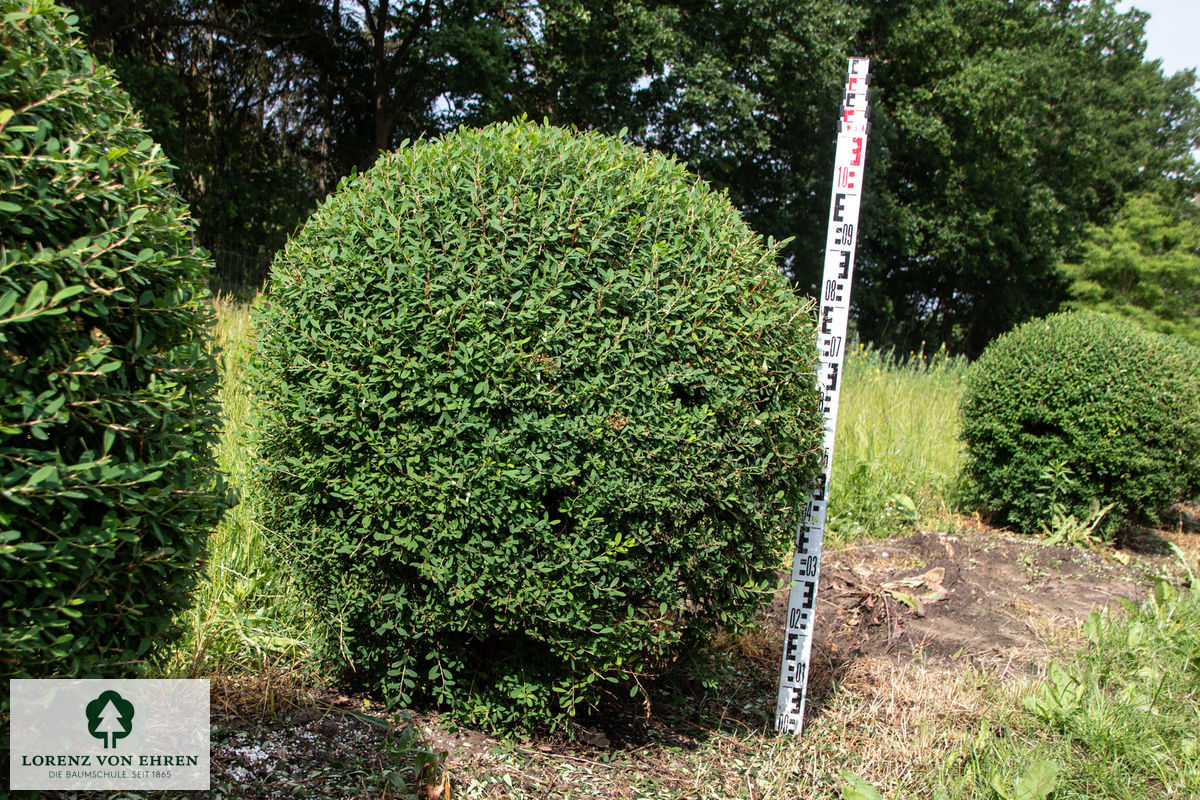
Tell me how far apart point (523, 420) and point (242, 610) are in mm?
1930

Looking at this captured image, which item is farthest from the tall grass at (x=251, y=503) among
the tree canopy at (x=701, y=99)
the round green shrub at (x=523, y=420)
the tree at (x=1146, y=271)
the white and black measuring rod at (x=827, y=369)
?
the tree at (x=1146, y=271)

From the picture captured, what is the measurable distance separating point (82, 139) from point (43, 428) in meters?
0.72

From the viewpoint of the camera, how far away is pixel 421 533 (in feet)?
9.71

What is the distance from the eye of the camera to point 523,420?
2.90m

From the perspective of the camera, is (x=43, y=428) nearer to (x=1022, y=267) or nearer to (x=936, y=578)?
(x=936, y=578)

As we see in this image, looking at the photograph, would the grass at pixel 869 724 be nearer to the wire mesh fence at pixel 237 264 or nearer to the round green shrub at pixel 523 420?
the round green shrub at pixel 523 420

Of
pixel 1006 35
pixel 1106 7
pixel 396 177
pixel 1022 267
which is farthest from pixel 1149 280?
pixel 396 177

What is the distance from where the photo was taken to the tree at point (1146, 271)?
1019 inches

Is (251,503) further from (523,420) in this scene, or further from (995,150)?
(995,150)

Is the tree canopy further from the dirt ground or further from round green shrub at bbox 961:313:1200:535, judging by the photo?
the dirt ground

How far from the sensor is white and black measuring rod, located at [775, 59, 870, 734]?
372cm

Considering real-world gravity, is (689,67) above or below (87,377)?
above

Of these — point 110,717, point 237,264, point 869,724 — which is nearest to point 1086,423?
point 869,724

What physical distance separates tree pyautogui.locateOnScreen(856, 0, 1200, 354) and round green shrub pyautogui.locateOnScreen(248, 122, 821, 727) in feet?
74.1
